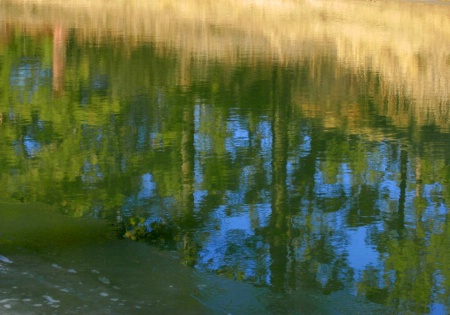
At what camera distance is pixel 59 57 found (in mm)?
19969

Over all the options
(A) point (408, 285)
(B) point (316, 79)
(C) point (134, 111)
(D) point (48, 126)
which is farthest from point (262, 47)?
(A) point (408, 285)

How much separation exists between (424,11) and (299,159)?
20.6 m

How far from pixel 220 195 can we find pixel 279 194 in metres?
0.69

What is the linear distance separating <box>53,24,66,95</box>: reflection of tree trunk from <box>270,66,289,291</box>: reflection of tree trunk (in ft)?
13.2

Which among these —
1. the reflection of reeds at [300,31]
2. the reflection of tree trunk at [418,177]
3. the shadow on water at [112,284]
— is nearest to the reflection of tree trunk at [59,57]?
the reflection of reeds at [300,31]

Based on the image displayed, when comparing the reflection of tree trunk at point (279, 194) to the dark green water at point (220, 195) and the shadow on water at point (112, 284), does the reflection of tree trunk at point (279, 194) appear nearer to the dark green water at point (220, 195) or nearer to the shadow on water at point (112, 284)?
the dark green water at point (220, 195)

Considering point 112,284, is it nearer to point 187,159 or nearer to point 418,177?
point 187,159

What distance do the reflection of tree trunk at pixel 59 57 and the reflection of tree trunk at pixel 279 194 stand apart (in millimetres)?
4037

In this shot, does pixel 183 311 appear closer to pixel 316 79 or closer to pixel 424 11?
pixel 316 79

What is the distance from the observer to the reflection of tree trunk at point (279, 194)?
7.95 m

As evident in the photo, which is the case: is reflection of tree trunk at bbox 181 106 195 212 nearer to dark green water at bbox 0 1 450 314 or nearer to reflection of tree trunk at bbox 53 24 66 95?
dark green water at bbox 0 1 450 314

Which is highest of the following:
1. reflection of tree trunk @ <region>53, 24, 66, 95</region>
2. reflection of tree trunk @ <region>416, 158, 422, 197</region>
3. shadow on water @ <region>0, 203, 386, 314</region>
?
reflection of tree trunk @ <region>53, 24, 66, 95</region>

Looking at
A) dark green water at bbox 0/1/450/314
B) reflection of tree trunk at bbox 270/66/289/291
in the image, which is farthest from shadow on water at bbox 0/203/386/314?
reflection of tree trunk at bbox 270/66/289/291

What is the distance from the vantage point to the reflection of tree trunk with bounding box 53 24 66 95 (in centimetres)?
1667
